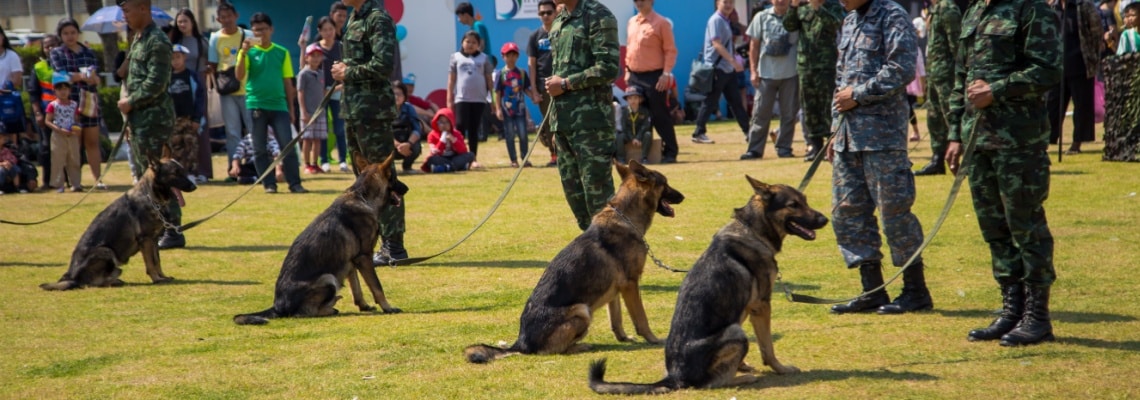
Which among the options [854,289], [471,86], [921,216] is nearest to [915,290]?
[854,289]

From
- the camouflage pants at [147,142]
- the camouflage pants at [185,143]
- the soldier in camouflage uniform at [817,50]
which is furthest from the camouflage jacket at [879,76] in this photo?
the camouflage pants at [185,143]

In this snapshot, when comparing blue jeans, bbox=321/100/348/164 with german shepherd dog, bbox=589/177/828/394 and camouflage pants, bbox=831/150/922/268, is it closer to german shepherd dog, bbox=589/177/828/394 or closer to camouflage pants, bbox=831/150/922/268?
camouflage pants, bbox=831/150/922/268

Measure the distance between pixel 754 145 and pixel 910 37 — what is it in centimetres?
993

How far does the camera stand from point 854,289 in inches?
305

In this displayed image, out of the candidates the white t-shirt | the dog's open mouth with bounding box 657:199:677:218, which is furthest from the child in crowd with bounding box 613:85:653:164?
the dog's open mouth with bounding box 657:199:677:218

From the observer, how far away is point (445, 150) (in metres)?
17.4

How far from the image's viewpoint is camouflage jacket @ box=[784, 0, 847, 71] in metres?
13.7

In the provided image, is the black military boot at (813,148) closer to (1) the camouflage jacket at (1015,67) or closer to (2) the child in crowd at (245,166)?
(2) the child in crowd at (245,166)

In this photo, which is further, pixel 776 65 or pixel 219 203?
pixel 776 65

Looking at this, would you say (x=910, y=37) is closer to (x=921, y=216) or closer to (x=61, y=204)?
(x=921, y=216)

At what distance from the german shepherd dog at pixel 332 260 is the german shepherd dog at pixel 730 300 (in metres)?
2.81

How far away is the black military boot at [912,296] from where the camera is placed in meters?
7.05

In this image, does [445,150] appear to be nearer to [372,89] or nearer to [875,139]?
[372,89]

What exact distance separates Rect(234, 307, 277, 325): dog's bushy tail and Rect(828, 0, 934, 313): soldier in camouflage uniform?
11.9 feet
